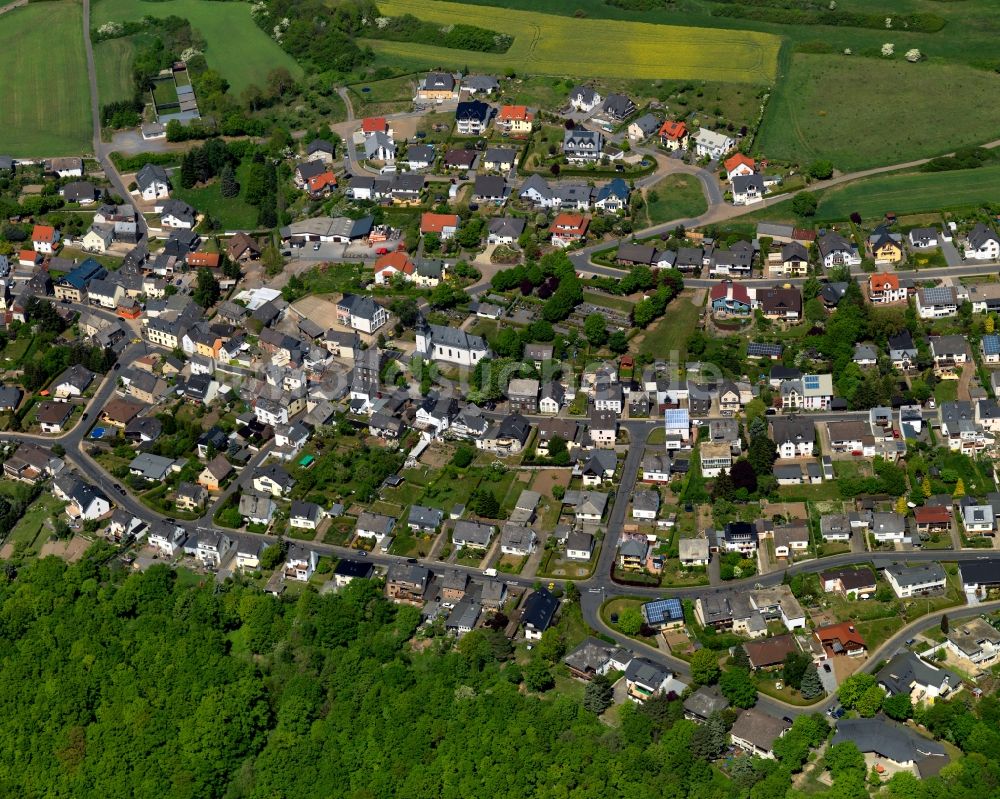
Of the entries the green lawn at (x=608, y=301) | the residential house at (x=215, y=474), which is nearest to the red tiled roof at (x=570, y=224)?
the green lawn at (x=608, y=301)

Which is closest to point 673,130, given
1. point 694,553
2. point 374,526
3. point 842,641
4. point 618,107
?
point 618,107

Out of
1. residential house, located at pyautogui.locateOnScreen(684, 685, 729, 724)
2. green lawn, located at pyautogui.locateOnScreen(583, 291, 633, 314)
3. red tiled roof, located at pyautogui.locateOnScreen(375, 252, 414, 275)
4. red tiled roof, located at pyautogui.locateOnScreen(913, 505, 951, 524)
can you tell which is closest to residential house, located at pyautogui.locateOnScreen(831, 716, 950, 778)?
residential house, located at pyautogui.locateOnScreen(684, 685, 729, 724)

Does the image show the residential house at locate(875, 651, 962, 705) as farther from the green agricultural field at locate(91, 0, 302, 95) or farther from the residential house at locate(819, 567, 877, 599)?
the green agricultural field at locate(91, 0, 302, 95)

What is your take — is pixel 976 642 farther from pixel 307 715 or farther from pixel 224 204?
pixel 224 204

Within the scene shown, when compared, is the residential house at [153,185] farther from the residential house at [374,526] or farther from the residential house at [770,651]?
the residential house at [770,651]

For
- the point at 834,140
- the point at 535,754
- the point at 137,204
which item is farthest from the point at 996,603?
the point at 137,204
